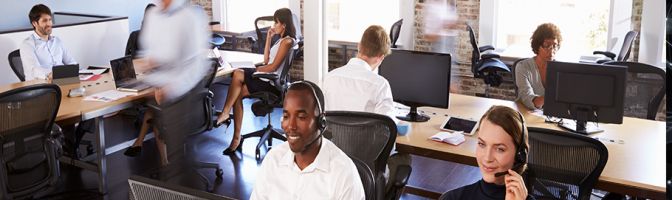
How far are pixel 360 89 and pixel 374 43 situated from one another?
0.90 ft

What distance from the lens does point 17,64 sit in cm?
608

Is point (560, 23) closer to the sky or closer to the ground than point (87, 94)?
closer to the sky

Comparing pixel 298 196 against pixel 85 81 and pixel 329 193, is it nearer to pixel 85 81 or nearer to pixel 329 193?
pixel 329 193

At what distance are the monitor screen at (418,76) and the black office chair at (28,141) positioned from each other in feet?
6.72

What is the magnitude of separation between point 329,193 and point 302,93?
0.35 meters

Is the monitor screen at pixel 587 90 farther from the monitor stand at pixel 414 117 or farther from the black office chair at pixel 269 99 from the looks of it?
the black office chair at pixel 269 99

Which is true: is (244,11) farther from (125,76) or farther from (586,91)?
(586,91)

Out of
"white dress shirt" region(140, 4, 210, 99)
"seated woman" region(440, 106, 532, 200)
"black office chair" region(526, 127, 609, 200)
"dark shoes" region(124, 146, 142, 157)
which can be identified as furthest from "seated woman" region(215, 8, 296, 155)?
"seated woman" region(440, 106, 532, 200)

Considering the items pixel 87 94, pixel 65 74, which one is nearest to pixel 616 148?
pixel 87 94

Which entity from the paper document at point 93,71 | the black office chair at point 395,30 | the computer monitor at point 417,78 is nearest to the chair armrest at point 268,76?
the paper document at point 93,71

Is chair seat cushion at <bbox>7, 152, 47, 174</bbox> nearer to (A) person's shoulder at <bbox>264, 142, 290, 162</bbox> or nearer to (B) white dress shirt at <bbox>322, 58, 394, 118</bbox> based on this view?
(B) white dress shirt at <bbox>322, 58, 394, 118</bbox>

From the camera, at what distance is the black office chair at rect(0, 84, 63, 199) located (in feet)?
13.2

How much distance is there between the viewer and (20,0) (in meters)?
8.86

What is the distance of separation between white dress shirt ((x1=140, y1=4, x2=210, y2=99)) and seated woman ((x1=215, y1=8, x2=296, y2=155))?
2084mm
